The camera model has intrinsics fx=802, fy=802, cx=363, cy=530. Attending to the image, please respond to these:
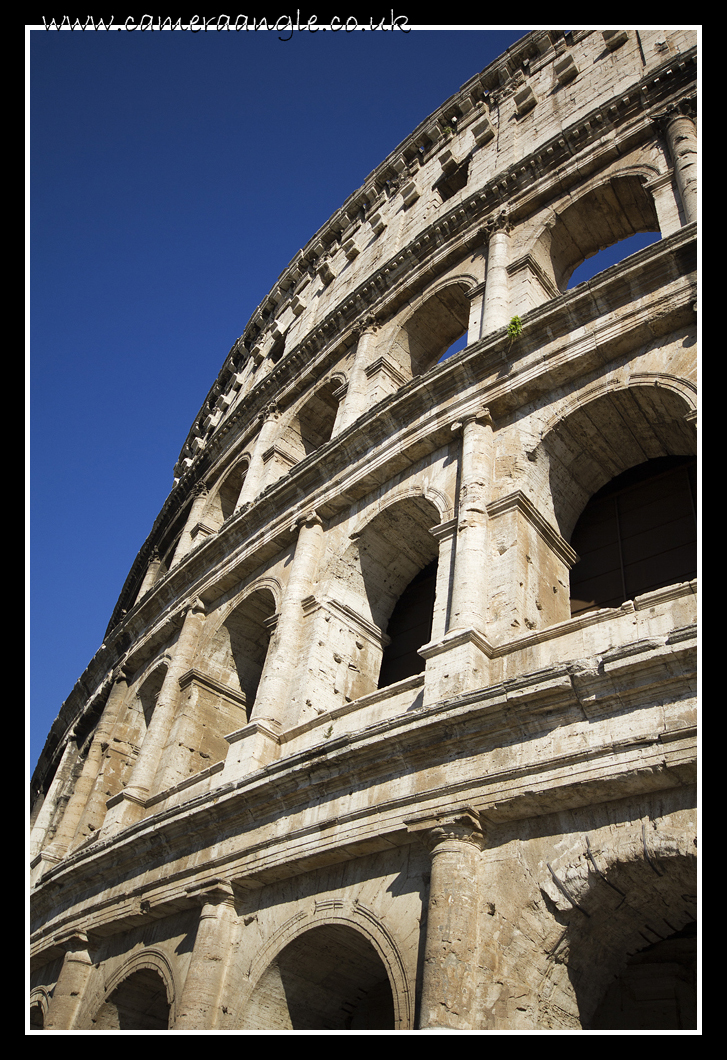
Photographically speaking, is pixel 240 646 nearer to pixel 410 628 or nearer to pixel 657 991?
pixel 410 628

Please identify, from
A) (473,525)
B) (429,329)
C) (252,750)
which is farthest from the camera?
(429,329)

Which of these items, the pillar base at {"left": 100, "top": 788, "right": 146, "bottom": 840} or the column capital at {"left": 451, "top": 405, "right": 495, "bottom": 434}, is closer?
the column capital at {"left": 451, "top": 405, "right": 495, "bottom": 434}

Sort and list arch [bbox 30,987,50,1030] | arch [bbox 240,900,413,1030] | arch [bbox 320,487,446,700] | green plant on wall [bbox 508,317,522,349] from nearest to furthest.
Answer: arch [bbox 240,900,413,1030]
green plant on wall [bbox 508,317,522,349]
arch [bbox 320,487,446,700]
arch [bbox 30,987,50,1030]

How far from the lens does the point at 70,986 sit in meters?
10.0

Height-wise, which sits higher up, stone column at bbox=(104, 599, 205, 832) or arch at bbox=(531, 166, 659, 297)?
arch at bbox=(531, 166, 659, 297)

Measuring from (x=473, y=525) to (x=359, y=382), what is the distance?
5738 millimetres

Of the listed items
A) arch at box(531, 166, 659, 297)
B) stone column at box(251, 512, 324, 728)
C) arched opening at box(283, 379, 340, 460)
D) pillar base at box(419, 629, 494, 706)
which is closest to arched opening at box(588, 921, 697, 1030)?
pillar base at box(419, 629, 494, 706)

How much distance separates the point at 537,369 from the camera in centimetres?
967

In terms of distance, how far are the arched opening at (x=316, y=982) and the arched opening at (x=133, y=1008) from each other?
2.58 meters

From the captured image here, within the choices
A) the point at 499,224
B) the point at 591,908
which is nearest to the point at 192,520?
the point at 499,224

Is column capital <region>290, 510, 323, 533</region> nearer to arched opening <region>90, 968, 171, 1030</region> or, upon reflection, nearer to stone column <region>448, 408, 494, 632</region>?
stone column <region>448, 408, 494, 632</region>

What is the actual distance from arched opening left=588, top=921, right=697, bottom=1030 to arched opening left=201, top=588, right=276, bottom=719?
23.1ft

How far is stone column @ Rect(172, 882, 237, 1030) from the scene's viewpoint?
750 centimetres

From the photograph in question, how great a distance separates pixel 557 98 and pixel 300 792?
1322 cm
